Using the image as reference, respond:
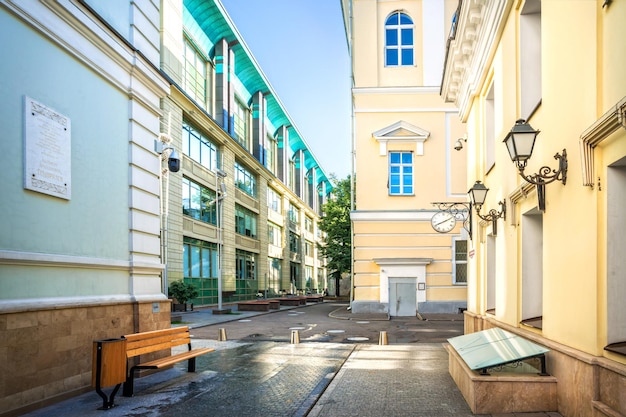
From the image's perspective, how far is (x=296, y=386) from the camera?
31.4ft

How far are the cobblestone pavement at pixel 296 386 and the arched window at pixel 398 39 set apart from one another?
17376mm

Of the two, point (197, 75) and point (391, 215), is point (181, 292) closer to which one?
point (391, 215)

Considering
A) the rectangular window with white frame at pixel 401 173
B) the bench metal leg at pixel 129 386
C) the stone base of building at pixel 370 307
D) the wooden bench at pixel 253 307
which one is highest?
the rectangular window with white frame at pixel 401 173

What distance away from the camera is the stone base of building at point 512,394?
6.99 meters

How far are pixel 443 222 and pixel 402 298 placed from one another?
4.92m

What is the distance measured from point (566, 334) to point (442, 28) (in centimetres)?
2397

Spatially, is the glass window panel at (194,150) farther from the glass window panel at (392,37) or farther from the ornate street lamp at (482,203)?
the ornate street lamp at (482,203)

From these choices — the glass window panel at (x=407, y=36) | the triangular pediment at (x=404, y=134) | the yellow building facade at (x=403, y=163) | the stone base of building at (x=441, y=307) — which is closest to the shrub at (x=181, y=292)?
the yellow building facade at (x=403, y=163)

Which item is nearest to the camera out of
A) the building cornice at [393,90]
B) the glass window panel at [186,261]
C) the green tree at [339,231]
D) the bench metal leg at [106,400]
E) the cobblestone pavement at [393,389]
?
the cobblestone pavement at [393,389]

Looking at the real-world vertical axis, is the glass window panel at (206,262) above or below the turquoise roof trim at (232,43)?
below

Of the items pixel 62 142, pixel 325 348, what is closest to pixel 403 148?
pixel 325 348

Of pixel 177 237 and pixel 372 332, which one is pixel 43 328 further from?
pixel 177 237

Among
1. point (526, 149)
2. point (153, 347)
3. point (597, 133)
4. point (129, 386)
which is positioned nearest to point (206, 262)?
point (153, 347)

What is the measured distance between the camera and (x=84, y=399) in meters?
8.52
